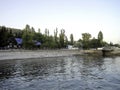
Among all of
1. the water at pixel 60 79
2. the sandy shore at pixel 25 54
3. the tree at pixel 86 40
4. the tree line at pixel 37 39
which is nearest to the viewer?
the water at pixel 60 79

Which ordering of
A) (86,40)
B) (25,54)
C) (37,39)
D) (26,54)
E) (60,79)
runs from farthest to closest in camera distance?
(86,40), (37,39), (26,54), (25,54), (60,79)

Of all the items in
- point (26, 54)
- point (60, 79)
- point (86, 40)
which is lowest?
point (60, 79)

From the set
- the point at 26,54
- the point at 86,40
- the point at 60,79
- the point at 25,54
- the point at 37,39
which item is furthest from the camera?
the point at 86,40

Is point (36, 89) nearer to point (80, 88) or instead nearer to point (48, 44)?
point (80, 88)

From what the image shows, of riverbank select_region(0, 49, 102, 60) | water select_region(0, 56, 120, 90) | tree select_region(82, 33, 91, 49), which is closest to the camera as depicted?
water select_region(0, 56, 120, 90)

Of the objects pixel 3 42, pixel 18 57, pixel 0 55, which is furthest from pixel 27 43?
pixel 0 55

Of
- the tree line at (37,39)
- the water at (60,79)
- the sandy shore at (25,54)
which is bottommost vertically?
the water at (60,79)

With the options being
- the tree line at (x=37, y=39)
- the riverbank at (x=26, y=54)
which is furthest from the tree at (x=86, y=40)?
the riverbank at (x=26, y=54)

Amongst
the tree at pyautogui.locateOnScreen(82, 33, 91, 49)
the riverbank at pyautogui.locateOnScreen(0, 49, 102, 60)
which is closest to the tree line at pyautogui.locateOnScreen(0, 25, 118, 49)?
the tree at pyautogui.locateOnScreen(82, 33, 91, 49)

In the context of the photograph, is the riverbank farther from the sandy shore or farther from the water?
the water

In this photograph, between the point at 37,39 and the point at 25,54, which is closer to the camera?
the point at 25,54

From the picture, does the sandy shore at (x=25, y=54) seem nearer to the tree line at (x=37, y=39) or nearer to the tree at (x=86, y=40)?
the tree line at (x=37, y=39)

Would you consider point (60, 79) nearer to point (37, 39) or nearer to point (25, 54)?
point (25, 54)

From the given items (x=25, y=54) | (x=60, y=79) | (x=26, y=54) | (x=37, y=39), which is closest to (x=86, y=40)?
(x=37, y=39)
